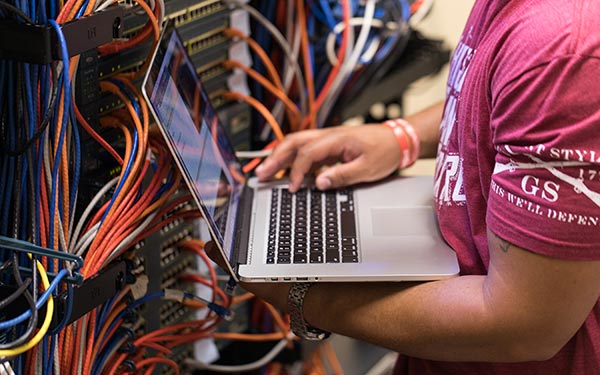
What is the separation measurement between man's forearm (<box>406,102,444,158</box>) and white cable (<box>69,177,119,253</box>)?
518 millimetres

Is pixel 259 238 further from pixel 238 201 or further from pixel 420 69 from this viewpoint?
pixel 420 69

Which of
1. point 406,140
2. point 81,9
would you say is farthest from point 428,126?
point 81,9

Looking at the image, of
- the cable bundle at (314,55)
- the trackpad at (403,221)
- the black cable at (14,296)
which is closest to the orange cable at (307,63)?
the cable bundle at (314,55)

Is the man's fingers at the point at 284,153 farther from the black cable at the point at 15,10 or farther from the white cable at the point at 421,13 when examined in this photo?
the white cable at the point at 421,13

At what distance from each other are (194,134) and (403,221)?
317mm

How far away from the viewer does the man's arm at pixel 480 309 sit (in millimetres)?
881

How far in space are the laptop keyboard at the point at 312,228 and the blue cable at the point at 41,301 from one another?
28 cm

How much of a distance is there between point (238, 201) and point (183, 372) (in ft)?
1.10

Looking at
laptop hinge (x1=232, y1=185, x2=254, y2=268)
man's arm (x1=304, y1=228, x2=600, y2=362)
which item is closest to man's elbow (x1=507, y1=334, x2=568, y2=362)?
man's arm (x1=304, y1=228, x2=600, y2=362)

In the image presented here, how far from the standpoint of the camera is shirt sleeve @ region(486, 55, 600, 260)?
835 millimetres

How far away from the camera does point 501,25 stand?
0.94 m

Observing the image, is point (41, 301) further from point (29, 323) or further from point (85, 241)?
point (85, 241)

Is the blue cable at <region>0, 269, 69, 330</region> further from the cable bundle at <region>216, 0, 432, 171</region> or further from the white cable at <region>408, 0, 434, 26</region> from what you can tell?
the white cable at <region>408, 0, 434, 26</region>

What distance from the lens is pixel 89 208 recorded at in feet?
3.37
